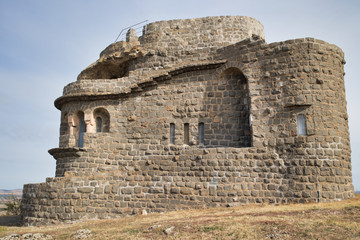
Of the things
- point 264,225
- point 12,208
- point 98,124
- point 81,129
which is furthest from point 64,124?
point 264,225

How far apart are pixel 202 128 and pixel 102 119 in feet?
15.1

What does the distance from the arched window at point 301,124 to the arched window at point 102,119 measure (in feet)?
26.2

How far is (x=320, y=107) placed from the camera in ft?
42.9

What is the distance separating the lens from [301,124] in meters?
13.1

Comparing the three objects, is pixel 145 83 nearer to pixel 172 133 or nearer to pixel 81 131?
pixel 172 133

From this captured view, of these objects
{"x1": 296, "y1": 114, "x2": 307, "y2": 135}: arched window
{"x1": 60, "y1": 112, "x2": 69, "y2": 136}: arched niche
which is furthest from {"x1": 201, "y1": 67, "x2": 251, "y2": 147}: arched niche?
{"x1": 60, "y1": 112, "x2": 69, "y2": 136}: arched niche

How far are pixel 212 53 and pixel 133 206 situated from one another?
7.18 m

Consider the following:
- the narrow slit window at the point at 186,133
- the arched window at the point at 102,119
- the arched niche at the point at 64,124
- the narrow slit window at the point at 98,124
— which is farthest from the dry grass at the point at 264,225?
the arched niche at the point at 64,124

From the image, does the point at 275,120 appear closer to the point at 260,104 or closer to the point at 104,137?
the point at 260,104

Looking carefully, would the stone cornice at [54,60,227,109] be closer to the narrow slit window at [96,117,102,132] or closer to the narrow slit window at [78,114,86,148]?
the narrow slit window at [96,117,102,132]

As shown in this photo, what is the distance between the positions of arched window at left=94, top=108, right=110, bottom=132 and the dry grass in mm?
5619

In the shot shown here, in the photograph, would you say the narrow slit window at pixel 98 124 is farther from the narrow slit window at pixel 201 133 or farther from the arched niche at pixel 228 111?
the arched niche at pixel 228 111

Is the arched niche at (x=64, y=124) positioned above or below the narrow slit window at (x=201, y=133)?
above

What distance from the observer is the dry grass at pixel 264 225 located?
27.5 ft
